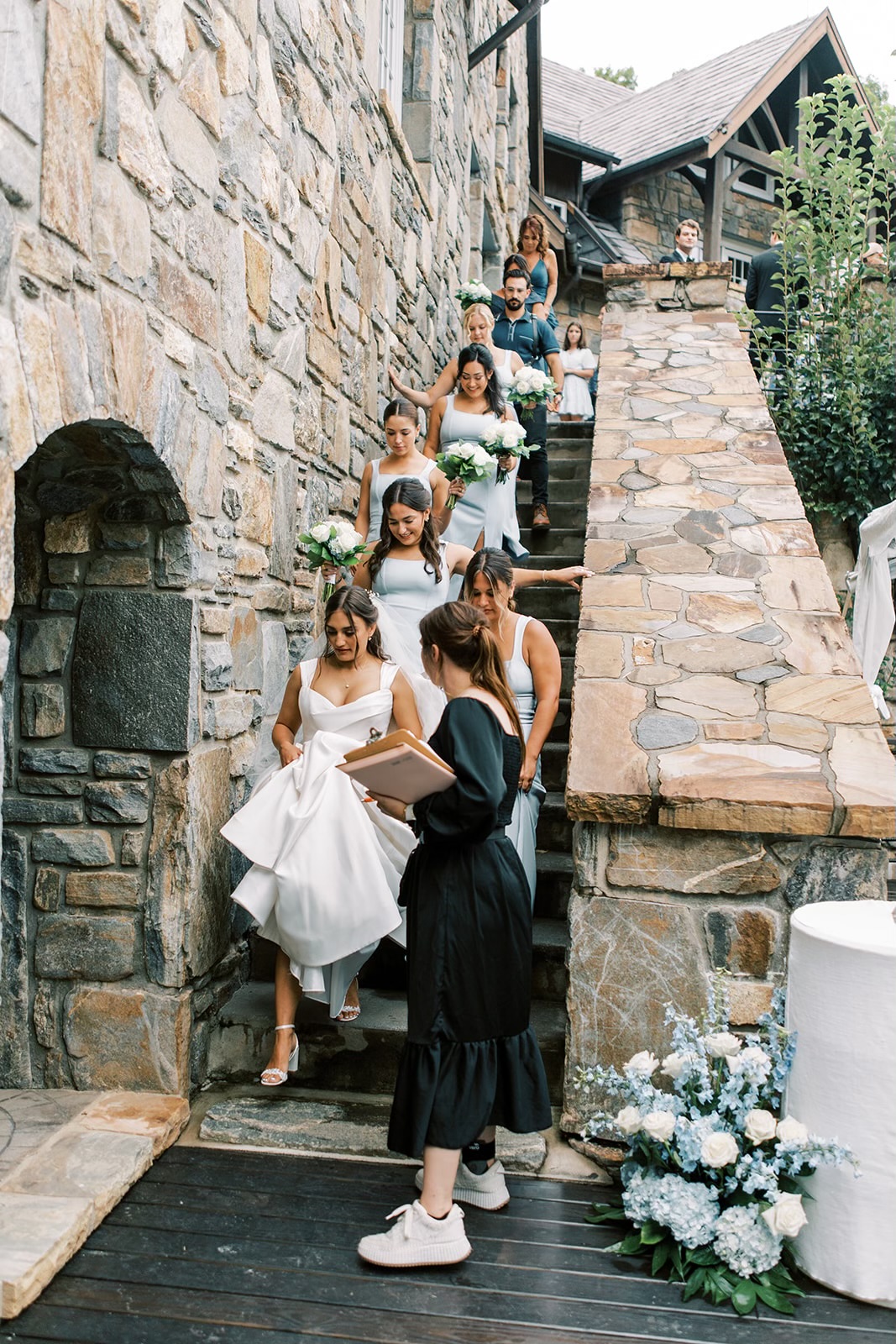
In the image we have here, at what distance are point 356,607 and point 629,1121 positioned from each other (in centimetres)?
192

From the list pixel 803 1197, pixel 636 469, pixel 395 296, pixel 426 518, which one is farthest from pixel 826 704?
pixel 395 296

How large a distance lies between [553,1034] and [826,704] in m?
1.46

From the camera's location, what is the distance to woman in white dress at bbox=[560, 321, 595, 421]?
10.9m

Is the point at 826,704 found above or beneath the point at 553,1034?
above

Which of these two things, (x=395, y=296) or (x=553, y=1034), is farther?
(x=395, y=296)

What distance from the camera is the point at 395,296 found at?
7.04 meters

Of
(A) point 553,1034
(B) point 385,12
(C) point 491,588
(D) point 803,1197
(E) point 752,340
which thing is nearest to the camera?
(D) point 803,1197

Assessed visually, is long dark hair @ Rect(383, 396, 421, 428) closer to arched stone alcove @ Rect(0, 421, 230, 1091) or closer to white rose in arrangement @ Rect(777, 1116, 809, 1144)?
arched stone alcove @ Rect(0, 421, 230, 1091)

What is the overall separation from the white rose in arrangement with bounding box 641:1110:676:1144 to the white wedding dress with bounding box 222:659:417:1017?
3.35 feet

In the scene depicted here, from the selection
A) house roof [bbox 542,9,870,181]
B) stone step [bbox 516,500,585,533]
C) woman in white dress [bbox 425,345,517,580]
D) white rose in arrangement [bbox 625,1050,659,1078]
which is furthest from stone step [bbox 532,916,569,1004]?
house roof [bbox 542,9,870,181]

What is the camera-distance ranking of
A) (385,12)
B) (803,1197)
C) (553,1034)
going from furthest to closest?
(385,12), (553,1034), (803,1197)

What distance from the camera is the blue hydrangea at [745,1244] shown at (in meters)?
2.79

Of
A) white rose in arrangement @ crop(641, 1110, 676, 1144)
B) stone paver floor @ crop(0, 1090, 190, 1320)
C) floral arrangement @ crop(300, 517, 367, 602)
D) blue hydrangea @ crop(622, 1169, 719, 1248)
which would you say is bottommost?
stone paver floor @ crop(0, 1090, 190, 1320)

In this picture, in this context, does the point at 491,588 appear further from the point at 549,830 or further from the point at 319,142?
the point at 319,142
